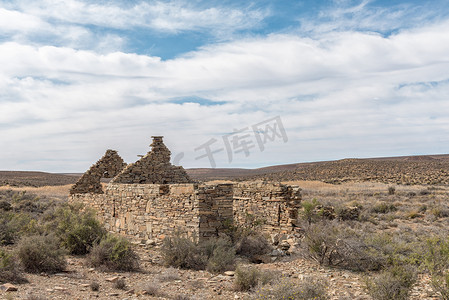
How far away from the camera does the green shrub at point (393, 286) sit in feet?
19.5

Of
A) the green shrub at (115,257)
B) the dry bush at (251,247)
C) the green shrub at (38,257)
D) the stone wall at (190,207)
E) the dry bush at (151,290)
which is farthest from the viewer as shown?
the stone wall at (190,207)

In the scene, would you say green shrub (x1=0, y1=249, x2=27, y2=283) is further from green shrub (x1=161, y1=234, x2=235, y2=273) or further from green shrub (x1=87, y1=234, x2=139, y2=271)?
green shrub (x1=161, y1=234, x2=235, y2=273)

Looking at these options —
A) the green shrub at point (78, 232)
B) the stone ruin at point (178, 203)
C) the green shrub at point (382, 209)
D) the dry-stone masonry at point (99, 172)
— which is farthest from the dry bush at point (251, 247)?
the green shrub at point (382, 209)

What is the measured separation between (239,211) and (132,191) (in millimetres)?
4306

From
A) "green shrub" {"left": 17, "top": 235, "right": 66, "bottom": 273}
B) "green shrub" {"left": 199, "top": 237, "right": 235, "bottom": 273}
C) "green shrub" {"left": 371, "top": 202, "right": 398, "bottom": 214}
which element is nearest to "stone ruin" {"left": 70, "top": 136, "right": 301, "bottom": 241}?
Result: "green shrub" {"left": 199, "top": 237, "right": 235, "bottom": 273}

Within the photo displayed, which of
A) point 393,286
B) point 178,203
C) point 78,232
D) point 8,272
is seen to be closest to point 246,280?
point 393,286

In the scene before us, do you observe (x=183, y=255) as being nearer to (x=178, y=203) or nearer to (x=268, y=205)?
(x=178, y=203)

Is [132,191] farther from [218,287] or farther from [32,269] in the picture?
[218,287]

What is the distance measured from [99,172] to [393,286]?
52.0 feet

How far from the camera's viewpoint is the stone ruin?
10.5 meters

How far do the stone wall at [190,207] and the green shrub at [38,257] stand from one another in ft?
11.0

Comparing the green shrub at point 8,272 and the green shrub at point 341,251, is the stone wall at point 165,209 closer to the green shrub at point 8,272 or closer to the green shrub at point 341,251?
the green shrub at point 341,251

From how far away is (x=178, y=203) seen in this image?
10883mm

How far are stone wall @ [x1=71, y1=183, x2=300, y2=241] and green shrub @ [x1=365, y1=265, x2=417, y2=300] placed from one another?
5048mm
